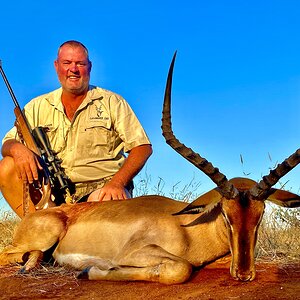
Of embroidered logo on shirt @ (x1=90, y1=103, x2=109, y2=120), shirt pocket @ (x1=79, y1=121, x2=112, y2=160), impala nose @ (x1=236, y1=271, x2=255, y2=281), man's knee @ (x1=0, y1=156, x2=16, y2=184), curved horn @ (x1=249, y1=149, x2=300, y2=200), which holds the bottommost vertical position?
impala nose @ (x1=236, y1=271, x2=255, y2=281)

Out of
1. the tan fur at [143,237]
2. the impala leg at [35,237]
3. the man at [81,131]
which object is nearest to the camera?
the tan fur at [143,237]

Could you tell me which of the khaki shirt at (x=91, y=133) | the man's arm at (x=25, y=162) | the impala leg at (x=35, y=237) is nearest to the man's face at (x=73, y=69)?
the khaki shirt at (x=91, y=133)

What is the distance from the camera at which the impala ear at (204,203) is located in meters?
5.73

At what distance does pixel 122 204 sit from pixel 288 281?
2175 mm

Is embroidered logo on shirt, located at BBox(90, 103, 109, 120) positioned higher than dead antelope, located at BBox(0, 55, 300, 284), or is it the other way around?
embroidered logo on shirt, located at BBox(90, 103, 109, 120)

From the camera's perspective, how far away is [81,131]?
862 centimetres

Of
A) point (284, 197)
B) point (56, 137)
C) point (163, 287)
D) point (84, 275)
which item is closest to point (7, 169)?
point (56, 137)

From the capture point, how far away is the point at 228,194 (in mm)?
5359

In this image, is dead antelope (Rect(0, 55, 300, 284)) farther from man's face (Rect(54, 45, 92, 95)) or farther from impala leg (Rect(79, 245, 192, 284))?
man's face (Rect(54, 45, 92, 95))

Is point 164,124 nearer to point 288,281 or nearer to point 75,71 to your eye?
point 288,281

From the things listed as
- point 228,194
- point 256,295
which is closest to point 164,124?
point 228,194

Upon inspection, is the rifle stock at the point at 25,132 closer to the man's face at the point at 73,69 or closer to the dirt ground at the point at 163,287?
the man's face at the point at 73,69

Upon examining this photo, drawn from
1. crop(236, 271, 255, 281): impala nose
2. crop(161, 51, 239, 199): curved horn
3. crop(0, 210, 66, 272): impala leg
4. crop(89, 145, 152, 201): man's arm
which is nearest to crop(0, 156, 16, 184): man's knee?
crop(89, 145, 152, 201): man's arm

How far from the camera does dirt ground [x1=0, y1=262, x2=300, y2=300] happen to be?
195 inches
